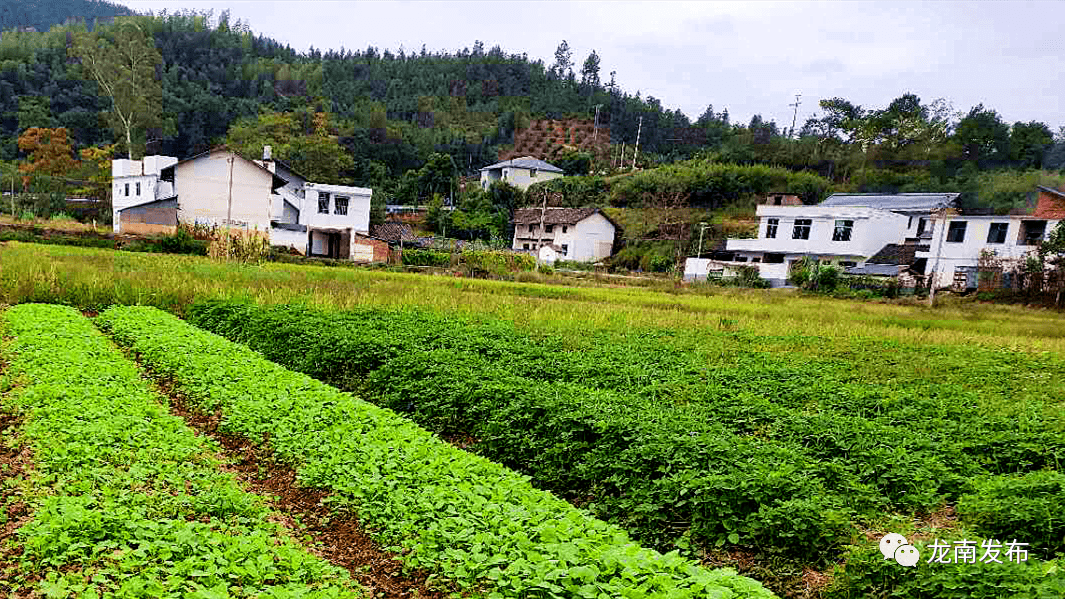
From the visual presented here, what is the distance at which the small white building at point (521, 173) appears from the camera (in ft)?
266

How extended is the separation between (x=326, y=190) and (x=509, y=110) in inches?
2739

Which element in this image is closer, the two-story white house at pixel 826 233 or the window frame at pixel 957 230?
the window frame at pixel 957 230

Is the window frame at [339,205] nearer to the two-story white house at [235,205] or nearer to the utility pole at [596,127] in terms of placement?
the two-story white house at [235,205]

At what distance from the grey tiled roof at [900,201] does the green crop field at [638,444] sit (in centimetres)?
4134

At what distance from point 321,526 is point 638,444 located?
3.56m

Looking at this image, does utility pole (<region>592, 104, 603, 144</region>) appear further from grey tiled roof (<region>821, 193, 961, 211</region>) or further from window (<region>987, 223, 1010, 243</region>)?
window (<region>987, 223, 1010, 243</region>)

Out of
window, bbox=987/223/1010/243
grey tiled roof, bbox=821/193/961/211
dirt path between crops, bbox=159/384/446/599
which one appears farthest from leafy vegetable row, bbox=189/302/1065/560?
grey tiled roof, bbox=821/193/961/211

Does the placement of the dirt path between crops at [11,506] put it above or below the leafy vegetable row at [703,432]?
below

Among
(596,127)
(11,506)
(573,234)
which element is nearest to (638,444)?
(11,506)

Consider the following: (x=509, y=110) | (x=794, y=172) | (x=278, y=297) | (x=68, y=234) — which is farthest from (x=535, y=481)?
(x=509, y=110)

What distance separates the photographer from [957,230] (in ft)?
142

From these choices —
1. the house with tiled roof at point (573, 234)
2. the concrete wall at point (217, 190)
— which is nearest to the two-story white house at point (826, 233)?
the house with tiled roof at point (573, 234)

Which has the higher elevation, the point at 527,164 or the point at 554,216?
the point at 527,164

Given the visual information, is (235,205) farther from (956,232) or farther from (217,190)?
(956,232)
